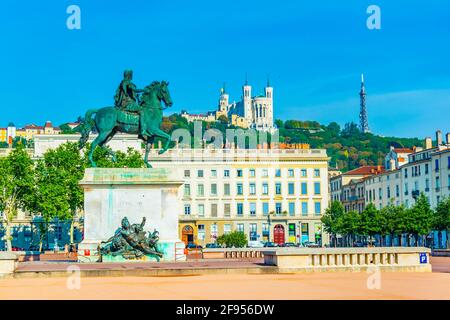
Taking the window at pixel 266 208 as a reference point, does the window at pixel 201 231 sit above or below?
below

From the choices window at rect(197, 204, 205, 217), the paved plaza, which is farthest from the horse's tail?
window at rect(197, 204, 205, 217)

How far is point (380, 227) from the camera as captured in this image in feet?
315

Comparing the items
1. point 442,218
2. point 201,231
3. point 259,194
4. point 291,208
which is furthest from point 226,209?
point 442,218

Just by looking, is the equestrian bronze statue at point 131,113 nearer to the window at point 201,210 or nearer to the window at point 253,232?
the window at point 201,210

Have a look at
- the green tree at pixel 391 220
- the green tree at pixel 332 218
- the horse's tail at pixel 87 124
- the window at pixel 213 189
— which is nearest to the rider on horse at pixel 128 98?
the horse's tail at pixel 87 124

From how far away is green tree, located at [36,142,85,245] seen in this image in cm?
7781

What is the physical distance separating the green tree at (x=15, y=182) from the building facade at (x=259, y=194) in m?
41.4

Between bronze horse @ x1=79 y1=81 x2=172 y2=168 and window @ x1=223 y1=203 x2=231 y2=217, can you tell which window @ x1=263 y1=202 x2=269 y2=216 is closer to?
window @ x1=223 y1=203 x2=231 y2=217

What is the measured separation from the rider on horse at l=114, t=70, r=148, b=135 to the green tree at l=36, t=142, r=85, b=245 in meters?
39.8

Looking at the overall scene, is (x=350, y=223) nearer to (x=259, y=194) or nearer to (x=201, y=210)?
(x=259, y=194)

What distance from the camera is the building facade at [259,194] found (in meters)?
122

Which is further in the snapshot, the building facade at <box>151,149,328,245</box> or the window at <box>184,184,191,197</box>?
the building facade at <box>151,149,328,245</box>
